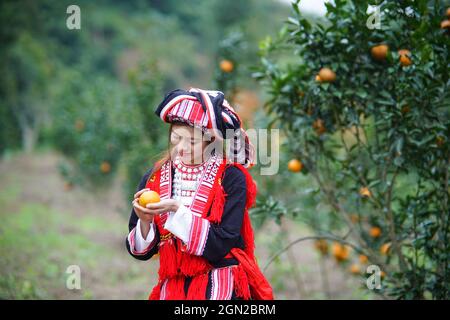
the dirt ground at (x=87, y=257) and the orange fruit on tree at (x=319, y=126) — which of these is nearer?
the orange fruit on tree at (x=319, y=126)

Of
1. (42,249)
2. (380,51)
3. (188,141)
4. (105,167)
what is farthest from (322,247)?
(105,167)

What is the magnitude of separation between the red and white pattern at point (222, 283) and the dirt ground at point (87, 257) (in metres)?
1.64

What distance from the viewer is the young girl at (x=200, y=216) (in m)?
1.92

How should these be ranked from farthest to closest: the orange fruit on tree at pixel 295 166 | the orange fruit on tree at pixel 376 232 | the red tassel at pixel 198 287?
the orange fruit on tree at pixel 376 232
the orange fruit on tree at pixel 295 166
the red tassel at pixel 198 287

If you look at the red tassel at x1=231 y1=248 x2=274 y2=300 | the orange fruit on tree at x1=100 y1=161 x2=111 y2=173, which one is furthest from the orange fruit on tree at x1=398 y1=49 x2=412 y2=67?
the orange fruit on tree at x1=100 y1=161 x2=111 y2=173

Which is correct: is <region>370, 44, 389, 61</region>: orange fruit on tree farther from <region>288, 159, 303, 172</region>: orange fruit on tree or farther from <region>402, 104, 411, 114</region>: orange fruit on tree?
<region>288, 159, 303, 172</region>: orange fruit on tree

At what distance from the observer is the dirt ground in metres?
4.94

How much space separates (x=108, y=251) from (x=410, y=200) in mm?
5772

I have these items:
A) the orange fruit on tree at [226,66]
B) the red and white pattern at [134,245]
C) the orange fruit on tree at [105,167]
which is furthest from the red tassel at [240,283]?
the orange fruit on tree at [105,167]

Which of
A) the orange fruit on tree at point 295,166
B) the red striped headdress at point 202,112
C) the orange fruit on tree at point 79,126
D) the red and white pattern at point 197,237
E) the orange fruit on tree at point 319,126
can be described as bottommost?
the red and white pattern at point 197,237

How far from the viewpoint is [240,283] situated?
2.01 meters

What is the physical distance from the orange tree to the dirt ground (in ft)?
2.03

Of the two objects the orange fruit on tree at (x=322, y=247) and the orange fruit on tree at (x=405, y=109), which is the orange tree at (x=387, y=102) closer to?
the orange fruit on tree at (x=405, y=109)
